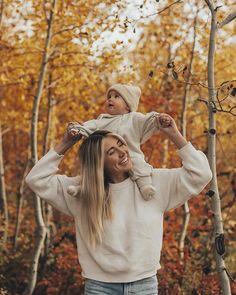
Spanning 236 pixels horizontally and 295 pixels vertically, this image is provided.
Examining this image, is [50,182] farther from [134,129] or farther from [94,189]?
[134,129]

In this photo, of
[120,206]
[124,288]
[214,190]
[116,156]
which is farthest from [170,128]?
[214,190]

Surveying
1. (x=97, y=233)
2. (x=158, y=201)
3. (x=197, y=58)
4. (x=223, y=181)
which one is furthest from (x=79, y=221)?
(x=223, y=181)

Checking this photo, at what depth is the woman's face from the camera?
263 centimetres

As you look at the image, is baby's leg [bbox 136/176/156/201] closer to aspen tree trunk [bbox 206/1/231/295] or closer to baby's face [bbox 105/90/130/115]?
baby's face [bbox 105/90/130/115]

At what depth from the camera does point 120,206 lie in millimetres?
2604

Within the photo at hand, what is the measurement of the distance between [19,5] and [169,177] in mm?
4024

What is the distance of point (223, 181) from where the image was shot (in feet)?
36.5

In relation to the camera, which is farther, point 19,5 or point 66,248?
point 66,248

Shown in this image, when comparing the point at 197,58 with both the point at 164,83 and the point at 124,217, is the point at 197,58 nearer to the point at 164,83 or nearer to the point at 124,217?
the point at 164,83

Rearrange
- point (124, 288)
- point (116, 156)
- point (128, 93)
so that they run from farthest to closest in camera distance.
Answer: point (128, 93) < point (116, 156) < point (124, 288)

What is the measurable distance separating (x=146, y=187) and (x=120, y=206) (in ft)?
0.55


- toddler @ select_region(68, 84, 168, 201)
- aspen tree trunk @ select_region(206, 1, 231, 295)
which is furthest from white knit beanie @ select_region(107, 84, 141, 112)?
aspen tree trunk @ select_region(206, 1, 231, 295)

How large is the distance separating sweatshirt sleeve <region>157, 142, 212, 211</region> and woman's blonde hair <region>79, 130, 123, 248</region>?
0.97 feet

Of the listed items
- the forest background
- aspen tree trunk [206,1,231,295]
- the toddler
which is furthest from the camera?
the forest background
